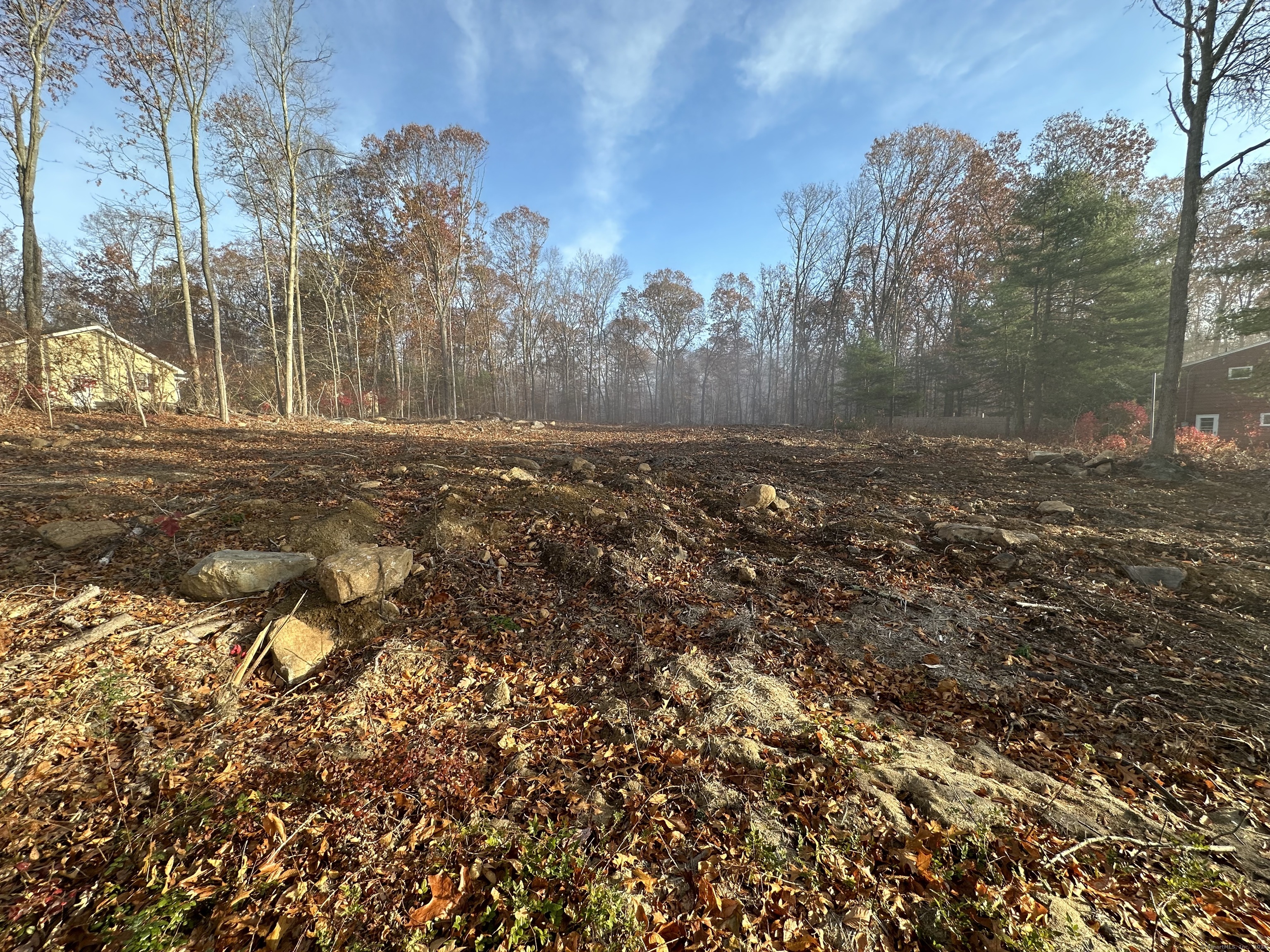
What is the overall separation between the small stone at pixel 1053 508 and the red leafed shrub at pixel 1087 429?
41.4 ft

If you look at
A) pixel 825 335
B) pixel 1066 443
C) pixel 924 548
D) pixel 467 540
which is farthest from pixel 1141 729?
pixel 825 335

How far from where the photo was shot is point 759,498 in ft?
21.6

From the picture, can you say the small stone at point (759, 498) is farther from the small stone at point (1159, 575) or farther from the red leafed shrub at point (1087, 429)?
the red leafed shrub at point (1087, 429)

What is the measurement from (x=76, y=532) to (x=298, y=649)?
2.88m

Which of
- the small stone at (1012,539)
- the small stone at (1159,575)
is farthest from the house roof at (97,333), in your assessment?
the small stone at (1159,575)

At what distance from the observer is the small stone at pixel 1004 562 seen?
497 cm

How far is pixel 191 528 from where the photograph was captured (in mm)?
4516

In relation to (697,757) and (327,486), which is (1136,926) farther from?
(327,486)

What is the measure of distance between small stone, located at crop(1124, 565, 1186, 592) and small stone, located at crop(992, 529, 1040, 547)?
0.80 metres

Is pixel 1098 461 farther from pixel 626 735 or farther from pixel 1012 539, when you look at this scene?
pixel 626 735

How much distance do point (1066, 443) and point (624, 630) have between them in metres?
19.4

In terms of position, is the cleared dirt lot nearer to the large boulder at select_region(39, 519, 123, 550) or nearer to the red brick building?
the large boulder at select_region(39, 519, 123, 550)

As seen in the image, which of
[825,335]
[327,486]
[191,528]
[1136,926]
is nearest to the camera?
[1136,926]

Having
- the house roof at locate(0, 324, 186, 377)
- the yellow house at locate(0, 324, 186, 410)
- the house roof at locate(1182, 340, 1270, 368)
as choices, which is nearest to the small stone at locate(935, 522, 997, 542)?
the yellow house at locate(0, 324, 186, 410)
